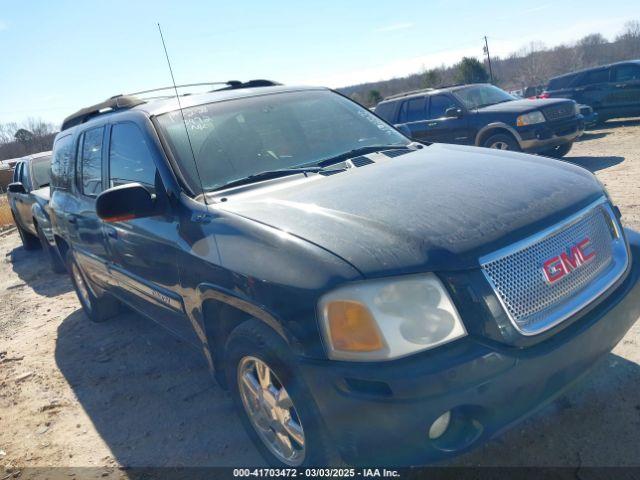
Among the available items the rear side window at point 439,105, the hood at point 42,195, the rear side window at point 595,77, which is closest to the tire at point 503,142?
the rear side window at point 439,105

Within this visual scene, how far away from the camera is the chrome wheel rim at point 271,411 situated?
2.26m

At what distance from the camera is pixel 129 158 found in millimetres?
Answer: 3389

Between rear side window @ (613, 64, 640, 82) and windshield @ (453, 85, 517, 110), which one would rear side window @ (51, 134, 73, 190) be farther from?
rear side window @ (613, 64, 640, 82)

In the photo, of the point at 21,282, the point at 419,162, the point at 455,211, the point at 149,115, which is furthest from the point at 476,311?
the point at 21,282

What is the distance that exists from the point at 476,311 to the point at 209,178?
165 cm

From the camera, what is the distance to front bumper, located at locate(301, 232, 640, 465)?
5.80 feet

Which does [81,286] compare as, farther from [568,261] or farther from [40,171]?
[40,171]

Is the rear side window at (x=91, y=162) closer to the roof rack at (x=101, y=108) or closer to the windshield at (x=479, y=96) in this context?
the roof rack at (x=101, y=108)

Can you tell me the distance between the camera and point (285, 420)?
231 cm

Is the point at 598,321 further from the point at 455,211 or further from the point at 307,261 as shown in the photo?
the point at 307,261

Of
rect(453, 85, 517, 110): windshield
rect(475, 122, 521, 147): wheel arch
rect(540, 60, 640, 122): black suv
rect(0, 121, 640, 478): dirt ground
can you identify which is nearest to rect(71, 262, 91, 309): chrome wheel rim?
rect(0, 121, 640, 478): dirt ground

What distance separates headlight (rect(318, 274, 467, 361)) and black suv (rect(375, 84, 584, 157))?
7.25m

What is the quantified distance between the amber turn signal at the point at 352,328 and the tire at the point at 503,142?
7964mm

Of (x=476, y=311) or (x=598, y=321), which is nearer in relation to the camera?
(x=476, y=311)
